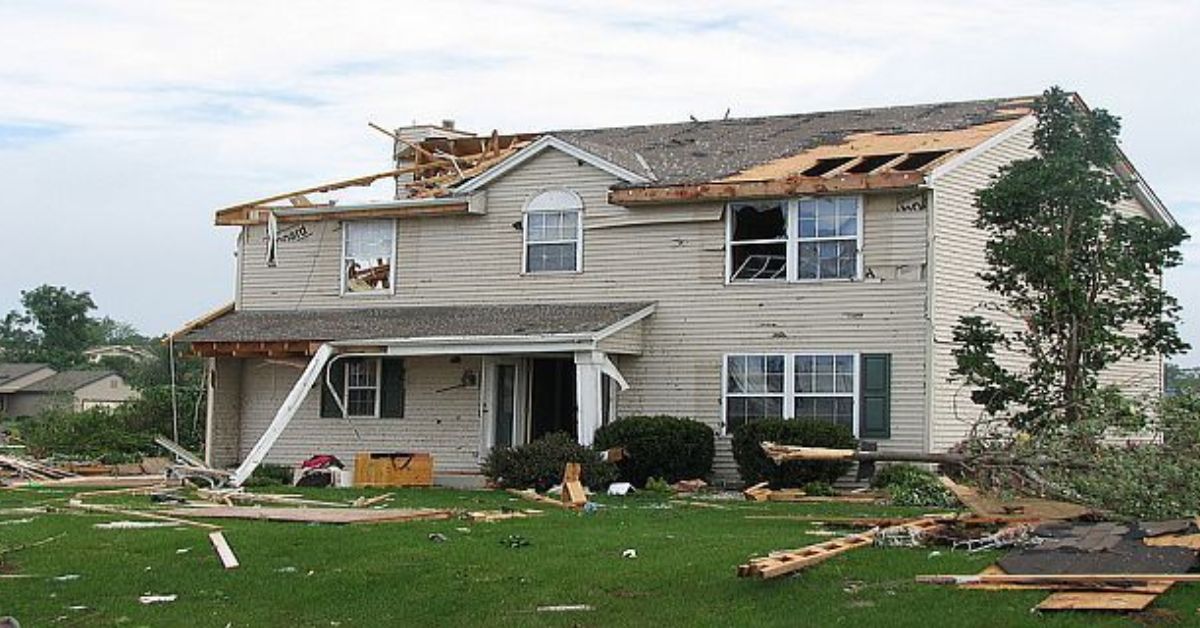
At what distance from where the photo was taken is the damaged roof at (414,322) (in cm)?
2488

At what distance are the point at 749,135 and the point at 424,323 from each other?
22.5 ft

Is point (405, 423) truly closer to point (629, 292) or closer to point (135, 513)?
point (629, 292)

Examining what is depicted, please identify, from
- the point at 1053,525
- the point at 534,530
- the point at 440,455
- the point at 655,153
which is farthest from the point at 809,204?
the point at 1053,525

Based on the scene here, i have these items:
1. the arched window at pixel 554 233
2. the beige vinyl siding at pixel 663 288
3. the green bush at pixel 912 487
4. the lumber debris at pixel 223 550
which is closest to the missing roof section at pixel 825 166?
the beige vinyl siding at pixel 663 288

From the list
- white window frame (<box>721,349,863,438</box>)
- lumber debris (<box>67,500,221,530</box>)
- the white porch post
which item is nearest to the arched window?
the white porch post

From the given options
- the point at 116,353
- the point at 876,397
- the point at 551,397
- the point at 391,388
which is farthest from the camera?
the point at 116,353

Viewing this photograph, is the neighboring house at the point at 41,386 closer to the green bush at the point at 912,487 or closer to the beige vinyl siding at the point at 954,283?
the beige vinyl siding at the point at 954,283

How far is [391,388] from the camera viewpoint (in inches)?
1092

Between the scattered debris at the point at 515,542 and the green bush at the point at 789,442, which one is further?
the green bush at the point at 789,442

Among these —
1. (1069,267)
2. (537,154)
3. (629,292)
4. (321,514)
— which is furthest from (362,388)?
(1069,267)

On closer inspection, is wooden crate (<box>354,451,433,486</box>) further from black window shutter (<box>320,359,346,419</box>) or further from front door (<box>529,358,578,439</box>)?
black window shutter (<box>320,359,346,419</box>)

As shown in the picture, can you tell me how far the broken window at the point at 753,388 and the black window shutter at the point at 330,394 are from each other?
283 inches

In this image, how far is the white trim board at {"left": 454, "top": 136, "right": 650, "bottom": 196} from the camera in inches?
1021

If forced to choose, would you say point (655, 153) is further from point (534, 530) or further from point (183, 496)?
point (534, 530)
